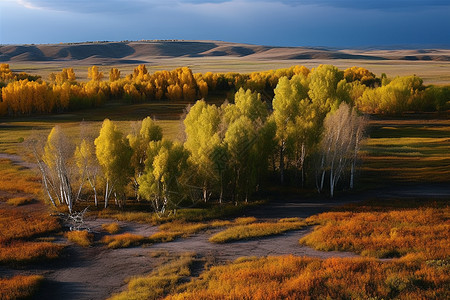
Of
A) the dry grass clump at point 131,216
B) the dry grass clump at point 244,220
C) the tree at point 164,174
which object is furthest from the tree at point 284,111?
the dry grass clump at point 131,216

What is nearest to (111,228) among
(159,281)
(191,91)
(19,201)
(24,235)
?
(24,235)

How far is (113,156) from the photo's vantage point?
50.1 meters

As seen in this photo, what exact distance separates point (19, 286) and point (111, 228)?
1531 centimetres

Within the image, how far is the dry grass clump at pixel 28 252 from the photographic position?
113 feet

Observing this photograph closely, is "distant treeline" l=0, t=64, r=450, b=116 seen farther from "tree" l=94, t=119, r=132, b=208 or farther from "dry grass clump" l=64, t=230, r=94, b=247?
"dry grass clump" l=64, t=230, r=94, b=247

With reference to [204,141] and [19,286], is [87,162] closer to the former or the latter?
[204,141]

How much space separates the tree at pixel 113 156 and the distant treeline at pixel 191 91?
44974 millimetres

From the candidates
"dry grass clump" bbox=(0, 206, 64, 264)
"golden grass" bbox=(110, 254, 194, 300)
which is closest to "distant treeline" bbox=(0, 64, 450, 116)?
"golden grass" bbox=(110, 254, 194, 300)

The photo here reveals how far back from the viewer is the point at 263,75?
7283 inches

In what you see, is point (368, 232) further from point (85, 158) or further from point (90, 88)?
point (90, 88)

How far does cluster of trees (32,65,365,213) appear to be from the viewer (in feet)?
159

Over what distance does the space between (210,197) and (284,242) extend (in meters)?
21.7

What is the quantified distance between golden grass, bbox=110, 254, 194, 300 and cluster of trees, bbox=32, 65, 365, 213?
620 inches

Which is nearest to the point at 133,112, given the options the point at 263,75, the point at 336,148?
the point at 263,75
